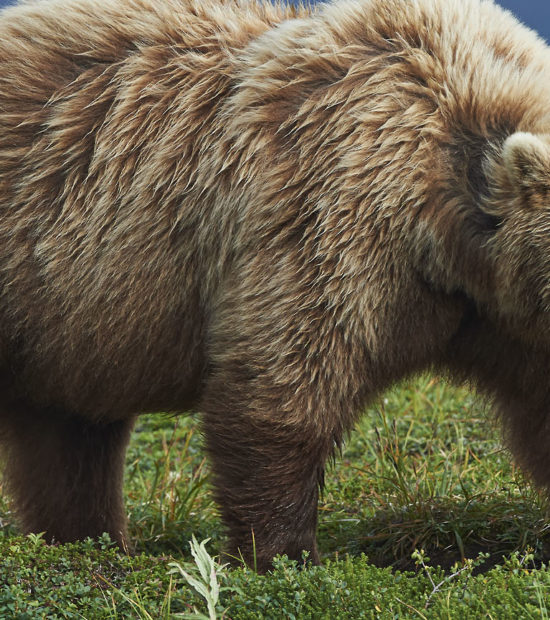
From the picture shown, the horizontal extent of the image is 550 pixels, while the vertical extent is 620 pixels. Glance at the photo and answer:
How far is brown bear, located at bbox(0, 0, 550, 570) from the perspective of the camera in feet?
13.6

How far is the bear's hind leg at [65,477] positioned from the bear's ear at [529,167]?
255 centimetres

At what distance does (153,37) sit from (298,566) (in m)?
2.33

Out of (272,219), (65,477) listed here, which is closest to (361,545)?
(65,477)

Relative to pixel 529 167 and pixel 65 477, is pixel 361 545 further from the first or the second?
pixel 529 167

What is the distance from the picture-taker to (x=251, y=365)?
4.21m

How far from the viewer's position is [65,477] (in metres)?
5.56

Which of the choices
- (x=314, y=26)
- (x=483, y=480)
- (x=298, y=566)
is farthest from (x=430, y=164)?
(x=483, y=480)

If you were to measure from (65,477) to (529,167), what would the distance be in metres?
2.94

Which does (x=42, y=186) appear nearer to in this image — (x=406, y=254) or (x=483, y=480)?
(x=406, y=254)

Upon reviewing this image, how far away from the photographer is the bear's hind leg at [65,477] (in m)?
5.50

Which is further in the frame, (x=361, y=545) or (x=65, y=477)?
(x=65, y=477)

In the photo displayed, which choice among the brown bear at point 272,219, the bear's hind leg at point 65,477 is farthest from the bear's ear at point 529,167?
the bear's hind leg at point 65,477

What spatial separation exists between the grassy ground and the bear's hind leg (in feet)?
0.71

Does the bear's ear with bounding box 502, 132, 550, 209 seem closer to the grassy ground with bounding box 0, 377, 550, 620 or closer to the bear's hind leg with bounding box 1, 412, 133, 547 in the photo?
the grassy ground with bounding box 0, 377, 550, 620
